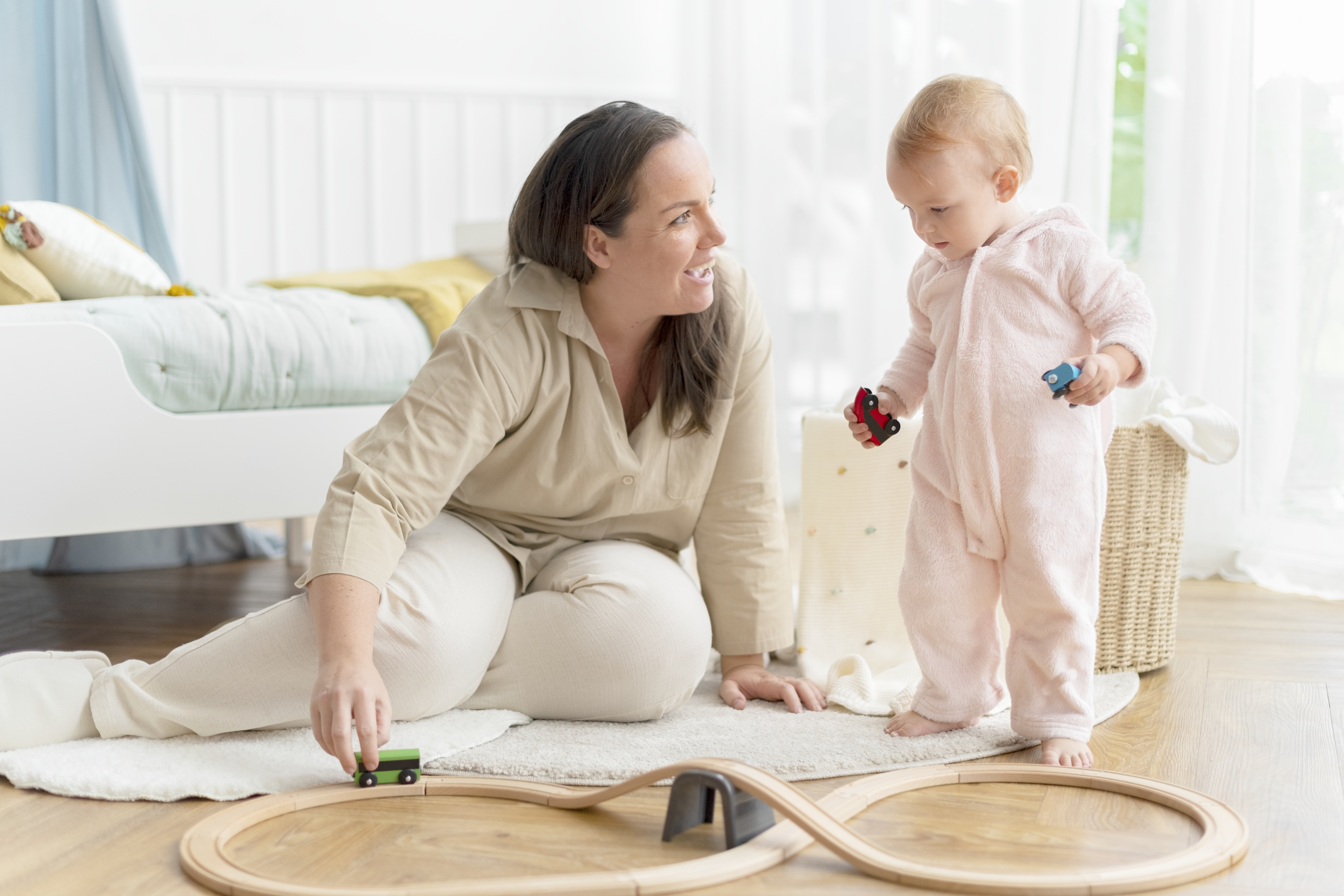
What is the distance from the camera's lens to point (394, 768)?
101cm

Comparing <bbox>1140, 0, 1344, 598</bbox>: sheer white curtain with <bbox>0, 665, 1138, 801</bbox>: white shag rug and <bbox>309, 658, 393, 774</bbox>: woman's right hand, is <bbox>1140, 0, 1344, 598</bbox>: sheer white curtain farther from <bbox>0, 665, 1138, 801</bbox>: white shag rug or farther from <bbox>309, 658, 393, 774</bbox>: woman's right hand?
<bbox>309, 658, 393, 774</bbox>: woman's right hand

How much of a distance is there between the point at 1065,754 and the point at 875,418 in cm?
34

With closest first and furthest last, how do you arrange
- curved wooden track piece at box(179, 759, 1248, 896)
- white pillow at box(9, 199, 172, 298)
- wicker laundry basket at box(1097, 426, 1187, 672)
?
1. curved wooden track piece at box(179, 759, 1248, 896)
2. wicker laundry basket at box(1097, 426, 1187, 672)
3. white pillow at box(9, 199, 172, 298)

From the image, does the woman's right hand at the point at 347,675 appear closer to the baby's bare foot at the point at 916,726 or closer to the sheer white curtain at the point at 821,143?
the baby's bare foot at the point at 916,726

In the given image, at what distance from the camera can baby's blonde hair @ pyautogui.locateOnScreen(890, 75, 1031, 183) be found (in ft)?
3.51

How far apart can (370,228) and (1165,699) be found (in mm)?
2133

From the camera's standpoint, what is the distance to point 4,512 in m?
1.40

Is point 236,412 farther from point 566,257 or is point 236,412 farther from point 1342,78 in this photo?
point 1342,78

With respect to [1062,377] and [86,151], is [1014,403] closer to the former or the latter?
[1062,377]

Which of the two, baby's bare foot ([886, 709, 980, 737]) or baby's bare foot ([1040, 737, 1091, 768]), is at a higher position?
baby's bare foot ([1040, 737, 1091, 768])

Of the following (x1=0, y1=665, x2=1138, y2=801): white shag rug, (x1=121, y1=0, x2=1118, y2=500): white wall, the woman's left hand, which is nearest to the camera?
(x1=0, y1=665, x2=1138, y2=801): white shag rug

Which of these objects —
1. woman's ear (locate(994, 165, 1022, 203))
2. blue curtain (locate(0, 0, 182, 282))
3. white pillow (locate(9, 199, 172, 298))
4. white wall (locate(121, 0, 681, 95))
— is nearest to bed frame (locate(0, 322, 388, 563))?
white pillow (locate(9, 199, 172, 298))

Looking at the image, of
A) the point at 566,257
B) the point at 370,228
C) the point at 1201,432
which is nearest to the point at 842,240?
the point at 370,228

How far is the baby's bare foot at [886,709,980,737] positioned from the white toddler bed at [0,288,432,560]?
0.83 m
